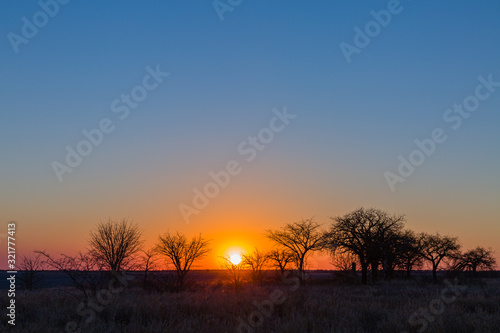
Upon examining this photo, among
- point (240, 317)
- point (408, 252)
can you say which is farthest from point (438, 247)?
point (240, 317)

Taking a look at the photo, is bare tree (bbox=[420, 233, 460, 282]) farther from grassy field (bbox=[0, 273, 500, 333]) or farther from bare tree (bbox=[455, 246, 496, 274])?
grassy field (bbox=[0, 273, 500, 333])

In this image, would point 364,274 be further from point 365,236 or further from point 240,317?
point 240,317

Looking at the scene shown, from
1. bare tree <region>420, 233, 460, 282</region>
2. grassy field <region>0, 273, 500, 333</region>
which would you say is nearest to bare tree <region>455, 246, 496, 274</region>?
bare tree <region>420, 233, 460, 282</region>

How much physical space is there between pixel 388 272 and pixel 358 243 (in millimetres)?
7590

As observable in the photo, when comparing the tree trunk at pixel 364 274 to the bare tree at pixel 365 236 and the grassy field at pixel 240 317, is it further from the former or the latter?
the grassy field at pixel 240 317

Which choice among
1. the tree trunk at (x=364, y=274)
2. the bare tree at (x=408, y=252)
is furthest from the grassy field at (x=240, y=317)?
the bare tree at (x=408, y=252)

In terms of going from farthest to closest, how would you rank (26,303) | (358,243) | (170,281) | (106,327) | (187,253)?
(358,243)
(187,253)
(170,281)
(26,303)
(106,327)

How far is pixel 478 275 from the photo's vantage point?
62.4 m

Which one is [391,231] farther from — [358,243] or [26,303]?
[26,303]

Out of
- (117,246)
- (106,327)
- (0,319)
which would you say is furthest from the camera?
(117,246)

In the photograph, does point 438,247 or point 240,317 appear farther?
point 438,247

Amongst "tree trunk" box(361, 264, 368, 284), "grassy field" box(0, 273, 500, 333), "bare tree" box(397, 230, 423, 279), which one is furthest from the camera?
"bare tree" box(397, 230, 423, 279)

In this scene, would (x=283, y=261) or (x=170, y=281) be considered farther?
(x=283, y=261)

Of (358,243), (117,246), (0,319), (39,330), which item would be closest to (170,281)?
(117,246)
